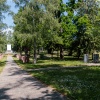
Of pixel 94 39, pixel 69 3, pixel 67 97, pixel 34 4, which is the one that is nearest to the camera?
pixel 67 97

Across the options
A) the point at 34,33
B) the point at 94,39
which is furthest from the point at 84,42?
the point at 34,33

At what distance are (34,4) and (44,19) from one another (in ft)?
7.30

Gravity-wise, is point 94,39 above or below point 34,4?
below

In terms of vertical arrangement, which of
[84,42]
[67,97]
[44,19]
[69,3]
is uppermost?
[69,3]

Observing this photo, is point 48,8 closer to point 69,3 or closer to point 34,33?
point 34,33

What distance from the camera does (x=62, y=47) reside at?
4656cm

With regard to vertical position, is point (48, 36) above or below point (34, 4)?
below

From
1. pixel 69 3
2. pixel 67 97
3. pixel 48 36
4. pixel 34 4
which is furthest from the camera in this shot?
pixel 69 3

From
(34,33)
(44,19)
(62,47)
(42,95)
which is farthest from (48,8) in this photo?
(42,95)

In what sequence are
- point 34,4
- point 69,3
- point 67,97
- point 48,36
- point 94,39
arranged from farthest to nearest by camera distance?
point 69,3 < point 94,39 < point 48,36 < point 34,4 < point 67,97

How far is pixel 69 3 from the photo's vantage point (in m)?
45.7

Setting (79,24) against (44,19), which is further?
A: (79,24)

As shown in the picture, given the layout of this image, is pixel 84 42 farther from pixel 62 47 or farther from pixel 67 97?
pixel 67 97

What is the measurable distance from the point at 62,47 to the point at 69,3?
26.9 ft
